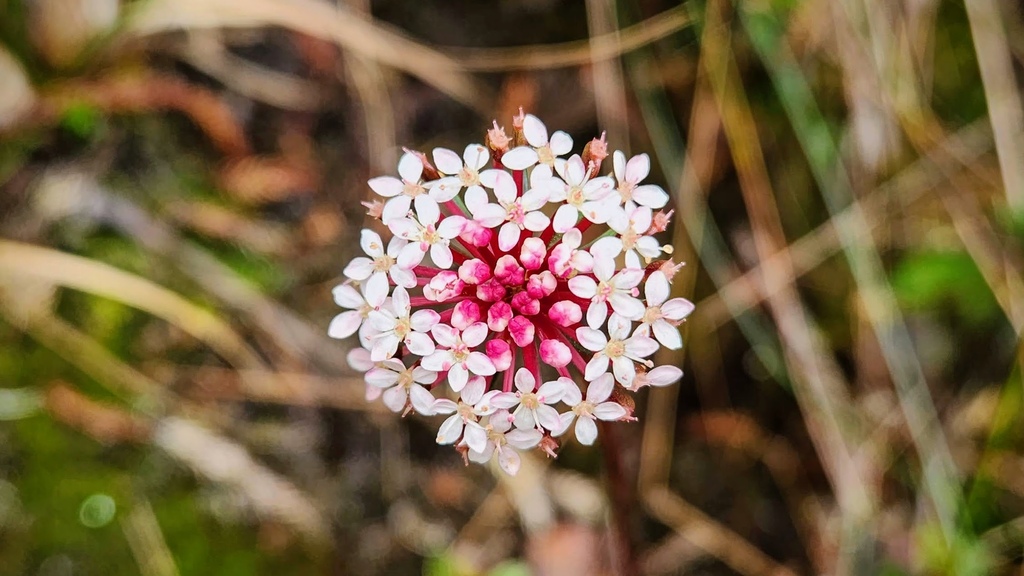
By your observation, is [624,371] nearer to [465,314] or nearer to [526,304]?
[526,304]

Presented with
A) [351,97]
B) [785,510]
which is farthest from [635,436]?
[351,97]

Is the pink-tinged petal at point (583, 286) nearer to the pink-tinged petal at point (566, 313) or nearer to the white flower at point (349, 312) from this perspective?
the pink-tinged petal at point (566, 313)

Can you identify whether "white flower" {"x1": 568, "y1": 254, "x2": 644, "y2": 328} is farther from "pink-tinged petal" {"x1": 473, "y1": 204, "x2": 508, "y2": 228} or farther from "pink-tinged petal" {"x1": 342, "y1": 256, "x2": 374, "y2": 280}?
"pink-tinged petal" {"x1": 342, "y1": 256, "x2": 374, "y2": 280}

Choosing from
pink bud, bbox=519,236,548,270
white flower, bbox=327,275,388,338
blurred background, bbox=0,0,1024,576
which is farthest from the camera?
blurred background, bbox=0,0,1024,576

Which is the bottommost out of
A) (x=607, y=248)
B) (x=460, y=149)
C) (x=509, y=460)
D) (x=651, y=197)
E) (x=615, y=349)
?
(x=509, y=460)

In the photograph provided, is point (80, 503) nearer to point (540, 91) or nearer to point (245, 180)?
point (245, 180)

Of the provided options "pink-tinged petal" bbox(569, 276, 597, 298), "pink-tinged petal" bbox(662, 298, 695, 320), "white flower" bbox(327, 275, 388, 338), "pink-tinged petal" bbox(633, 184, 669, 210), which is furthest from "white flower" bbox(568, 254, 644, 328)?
"white flower" bbox(327, 275, 388, 338)

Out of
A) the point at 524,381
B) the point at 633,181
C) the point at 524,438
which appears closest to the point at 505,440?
the point at 524,438
